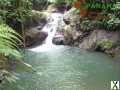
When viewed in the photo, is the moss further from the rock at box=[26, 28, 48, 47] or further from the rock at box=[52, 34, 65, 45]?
the rock at box=[26, 28, 48, 47]

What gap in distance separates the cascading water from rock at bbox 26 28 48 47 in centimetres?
31

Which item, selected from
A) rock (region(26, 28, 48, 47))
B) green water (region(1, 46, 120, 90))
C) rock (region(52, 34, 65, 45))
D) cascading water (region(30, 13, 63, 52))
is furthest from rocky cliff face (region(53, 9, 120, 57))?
rock (region(26, 28, 48, 47))

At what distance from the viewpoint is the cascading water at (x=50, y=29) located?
15.7 metres

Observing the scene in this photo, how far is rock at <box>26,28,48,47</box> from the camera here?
1608cm

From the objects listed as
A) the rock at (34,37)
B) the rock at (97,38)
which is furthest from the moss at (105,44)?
the rock at (34,37)

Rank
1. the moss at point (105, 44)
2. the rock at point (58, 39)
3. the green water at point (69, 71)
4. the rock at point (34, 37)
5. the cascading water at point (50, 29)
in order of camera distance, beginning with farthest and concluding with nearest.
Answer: the rock at point (58, 39) → the rock at point (34, 37) → the cascading water at point (50, 29) → the moss at point (105, 44) → the green water at point (69, 71)

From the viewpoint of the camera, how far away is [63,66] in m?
10.9

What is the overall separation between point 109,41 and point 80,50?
1536mm

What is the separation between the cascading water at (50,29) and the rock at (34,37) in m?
0.31

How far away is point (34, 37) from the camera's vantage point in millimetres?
16438

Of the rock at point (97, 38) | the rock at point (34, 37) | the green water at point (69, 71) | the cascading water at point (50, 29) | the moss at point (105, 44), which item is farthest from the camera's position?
the rock at point (34, 37)

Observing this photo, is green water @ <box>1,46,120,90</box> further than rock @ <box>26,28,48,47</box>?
No

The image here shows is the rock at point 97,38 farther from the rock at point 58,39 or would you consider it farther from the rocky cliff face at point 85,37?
the rock at point 58,39

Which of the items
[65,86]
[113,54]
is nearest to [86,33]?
[113,54]
